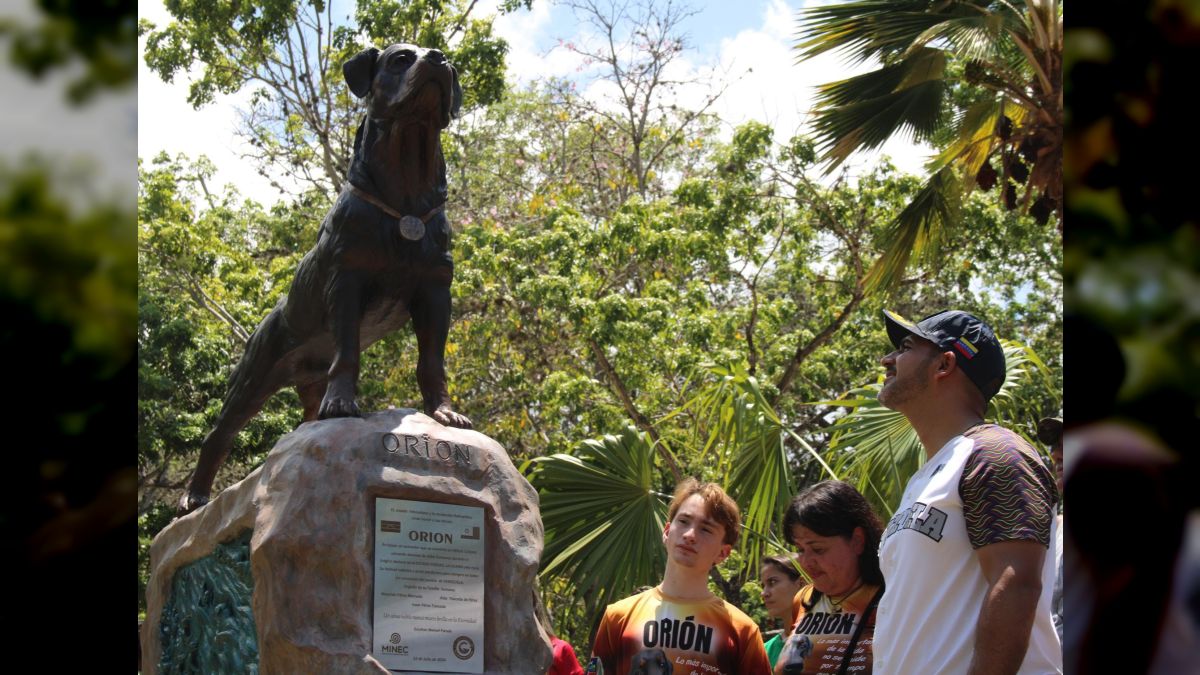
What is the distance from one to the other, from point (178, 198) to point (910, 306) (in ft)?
34.6

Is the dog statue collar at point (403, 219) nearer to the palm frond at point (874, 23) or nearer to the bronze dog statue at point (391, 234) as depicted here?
the bronze dog statue at point (391, 234)

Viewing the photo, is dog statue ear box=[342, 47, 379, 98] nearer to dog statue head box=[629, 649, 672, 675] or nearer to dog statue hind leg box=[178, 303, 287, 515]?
dog statue hind leg box=[178, 303, 287, 515]

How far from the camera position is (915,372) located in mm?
3592

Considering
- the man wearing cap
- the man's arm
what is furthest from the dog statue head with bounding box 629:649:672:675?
the man's arm

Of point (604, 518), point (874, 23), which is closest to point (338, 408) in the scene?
point (604, 518)

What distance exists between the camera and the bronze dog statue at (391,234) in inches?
197

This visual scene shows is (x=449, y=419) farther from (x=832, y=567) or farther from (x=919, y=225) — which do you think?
(x=919, y=225)

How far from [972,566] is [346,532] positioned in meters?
2.38

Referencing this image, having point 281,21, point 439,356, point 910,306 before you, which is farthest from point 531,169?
point 439,356

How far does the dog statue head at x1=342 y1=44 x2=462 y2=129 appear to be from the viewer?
498 cm

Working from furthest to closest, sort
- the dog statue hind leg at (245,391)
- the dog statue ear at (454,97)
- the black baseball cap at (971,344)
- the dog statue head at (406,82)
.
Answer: the dog statue hind leg at (245,391), the dog statue ear at (454,97), the dog statue head at (406,82), the black baseball cap at (971,344)

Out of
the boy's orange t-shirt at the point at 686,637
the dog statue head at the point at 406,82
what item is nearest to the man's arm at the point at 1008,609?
the boy's orange t-shirt at the point at 686,637

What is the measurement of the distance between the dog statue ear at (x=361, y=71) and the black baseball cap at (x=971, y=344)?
2.71 metres
